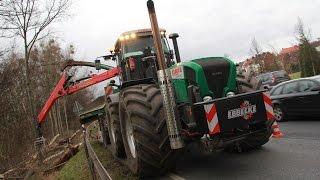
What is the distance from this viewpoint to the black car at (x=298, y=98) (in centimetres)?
1531

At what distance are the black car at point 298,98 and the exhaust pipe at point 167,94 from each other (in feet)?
26.3

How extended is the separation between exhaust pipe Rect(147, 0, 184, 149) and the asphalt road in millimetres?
993

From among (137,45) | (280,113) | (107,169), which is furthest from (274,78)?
(107,169)

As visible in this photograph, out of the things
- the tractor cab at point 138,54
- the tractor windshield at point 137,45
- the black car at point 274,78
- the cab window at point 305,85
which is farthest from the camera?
the black car at point 274,78

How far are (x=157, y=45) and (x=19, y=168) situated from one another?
1385 centimetres

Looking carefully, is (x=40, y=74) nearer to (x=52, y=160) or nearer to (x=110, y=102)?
(x=52, y=160)

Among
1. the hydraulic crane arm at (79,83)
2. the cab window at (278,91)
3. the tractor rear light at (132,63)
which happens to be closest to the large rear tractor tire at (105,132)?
the hydraulic crane arm at (79,83)

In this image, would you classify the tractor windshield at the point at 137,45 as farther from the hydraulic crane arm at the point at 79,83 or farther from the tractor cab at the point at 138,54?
the hydraulic crane arm at the point at 79,83

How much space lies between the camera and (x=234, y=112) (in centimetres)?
828

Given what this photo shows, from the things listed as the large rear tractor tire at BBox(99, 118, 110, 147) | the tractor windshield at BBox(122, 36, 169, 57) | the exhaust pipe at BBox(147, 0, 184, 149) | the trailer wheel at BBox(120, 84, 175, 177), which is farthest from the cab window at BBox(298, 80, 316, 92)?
the exhaust pipe at BBox(147, 0, 184, 149)

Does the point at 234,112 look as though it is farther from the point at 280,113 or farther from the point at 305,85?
the point at 280,113

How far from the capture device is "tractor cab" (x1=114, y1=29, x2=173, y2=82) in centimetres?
1166

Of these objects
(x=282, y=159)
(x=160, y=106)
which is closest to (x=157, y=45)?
(x=160, y=106)

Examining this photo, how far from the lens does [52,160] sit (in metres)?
19.7
